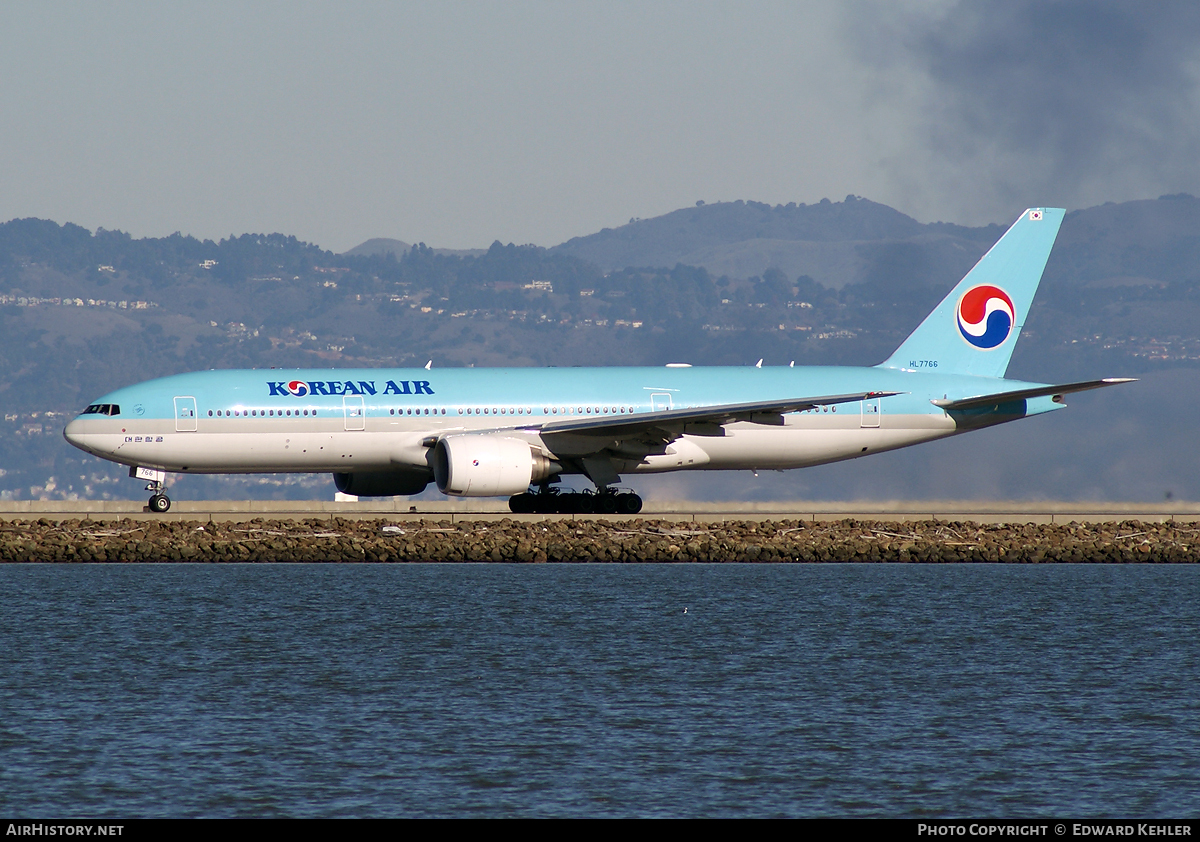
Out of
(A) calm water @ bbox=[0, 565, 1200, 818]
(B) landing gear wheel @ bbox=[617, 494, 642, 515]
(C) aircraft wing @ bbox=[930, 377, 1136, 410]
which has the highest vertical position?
(C) aircraft wing @ bbox=[930, 377, 1136, 410]

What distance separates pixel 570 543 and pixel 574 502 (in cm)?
449

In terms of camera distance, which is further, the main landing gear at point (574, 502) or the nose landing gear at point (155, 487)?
the main landing gear at point (574, 502)

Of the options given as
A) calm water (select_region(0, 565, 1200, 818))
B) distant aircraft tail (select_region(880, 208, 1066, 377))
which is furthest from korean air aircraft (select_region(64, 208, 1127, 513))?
calm water (select_region(0, 565, 1200, 818))

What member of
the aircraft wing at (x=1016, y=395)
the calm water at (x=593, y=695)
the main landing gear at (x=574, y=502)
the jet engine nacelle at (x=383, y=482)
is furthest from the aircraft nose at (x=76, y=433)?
the aircraft wing at (x=1016, y=395)

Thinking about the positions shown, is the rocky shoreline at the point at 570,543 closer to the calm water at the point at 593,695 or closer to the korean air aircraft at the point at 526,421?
the korean air aircraft at the point at 526,421

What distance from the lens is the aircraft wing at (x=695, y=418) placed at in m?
41.8

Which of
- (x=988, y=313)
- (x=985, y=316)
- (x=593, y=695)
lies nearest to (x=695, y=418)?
(x=985, y=316)

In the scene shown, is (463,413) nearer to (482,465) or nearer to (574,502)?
(482,465)

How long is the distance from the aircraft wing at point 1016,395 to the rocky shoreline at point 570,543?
11.7 feet

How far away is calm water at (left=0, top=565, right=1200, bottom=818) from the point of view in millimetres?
18578

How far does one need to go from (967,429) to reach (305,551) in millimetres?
19592

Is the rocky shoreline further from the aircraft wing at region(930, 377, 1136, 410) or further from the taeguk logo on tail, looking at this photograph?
the taeguk logo on tail

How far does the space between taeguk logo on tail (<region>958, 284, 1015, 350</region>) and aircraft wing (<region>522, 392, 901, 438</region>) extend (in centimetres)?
837

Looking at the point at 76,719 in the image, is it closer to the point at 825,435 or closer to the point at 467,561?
the point at 467,561
